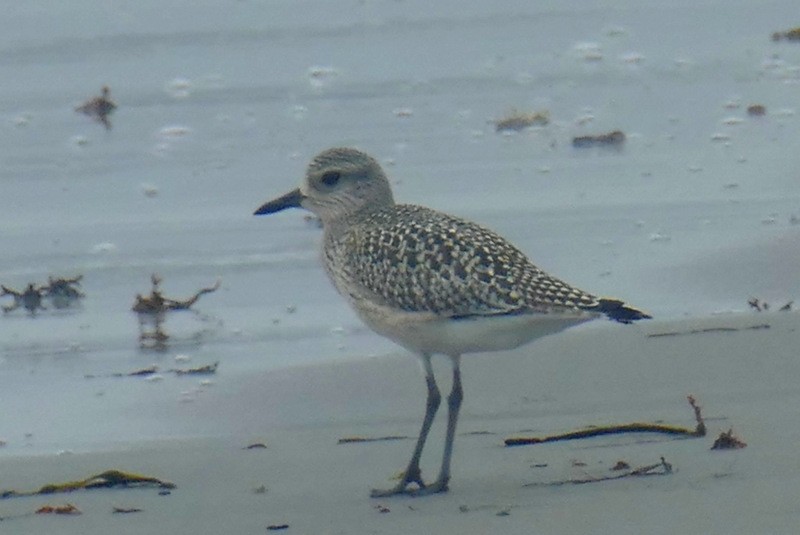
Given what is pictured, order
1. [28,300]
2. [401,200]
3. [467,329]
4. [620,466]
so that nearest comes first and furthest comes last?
[620,466], [467,329], [28,300], [401,200]

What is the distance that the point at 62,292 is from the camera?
321 inches

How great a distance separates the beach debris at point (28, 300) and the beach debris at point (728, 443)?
3605mm

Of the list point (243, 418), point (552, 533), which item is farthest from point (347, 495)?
point (243, 418)

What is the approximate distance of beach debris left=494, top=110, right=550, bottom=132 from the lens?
1090 cm

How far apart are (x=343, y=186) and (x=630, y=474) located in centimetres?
168

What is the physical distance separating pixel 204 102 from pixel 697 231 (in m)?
4.23

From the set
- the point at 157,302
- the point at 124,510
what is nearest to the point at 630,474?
the point at 124,510

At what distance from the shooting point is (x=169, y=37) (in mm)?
13906

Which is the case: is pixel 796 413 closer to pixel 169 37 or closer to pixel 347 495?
pixel 347 495

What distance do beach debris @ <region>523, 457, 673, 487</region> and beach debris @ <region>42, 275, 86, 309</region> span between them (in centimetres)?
343

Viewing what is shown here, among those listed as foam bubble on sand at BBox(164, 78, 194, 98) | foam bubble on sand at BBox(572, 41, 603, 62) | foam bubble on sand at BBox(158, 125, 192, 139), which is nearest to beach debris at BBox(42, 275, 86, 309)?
foam bubble on sand at BBox(158, 125, 192, 139)

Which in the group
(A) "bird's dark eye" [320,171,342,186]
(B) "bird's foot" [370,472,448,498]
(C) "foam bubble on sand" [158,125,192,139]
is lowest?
(B) "bird's foot" [370,472,448,498]

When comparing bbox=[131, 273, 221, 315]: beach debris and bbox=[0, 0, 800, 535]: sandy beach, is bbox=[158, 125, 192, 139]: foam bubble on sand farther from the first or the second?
bbox=[131, 273, 221, 315]: beach debris

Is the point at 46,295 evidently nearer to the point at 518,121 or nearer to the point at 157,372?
the point at 157,372
